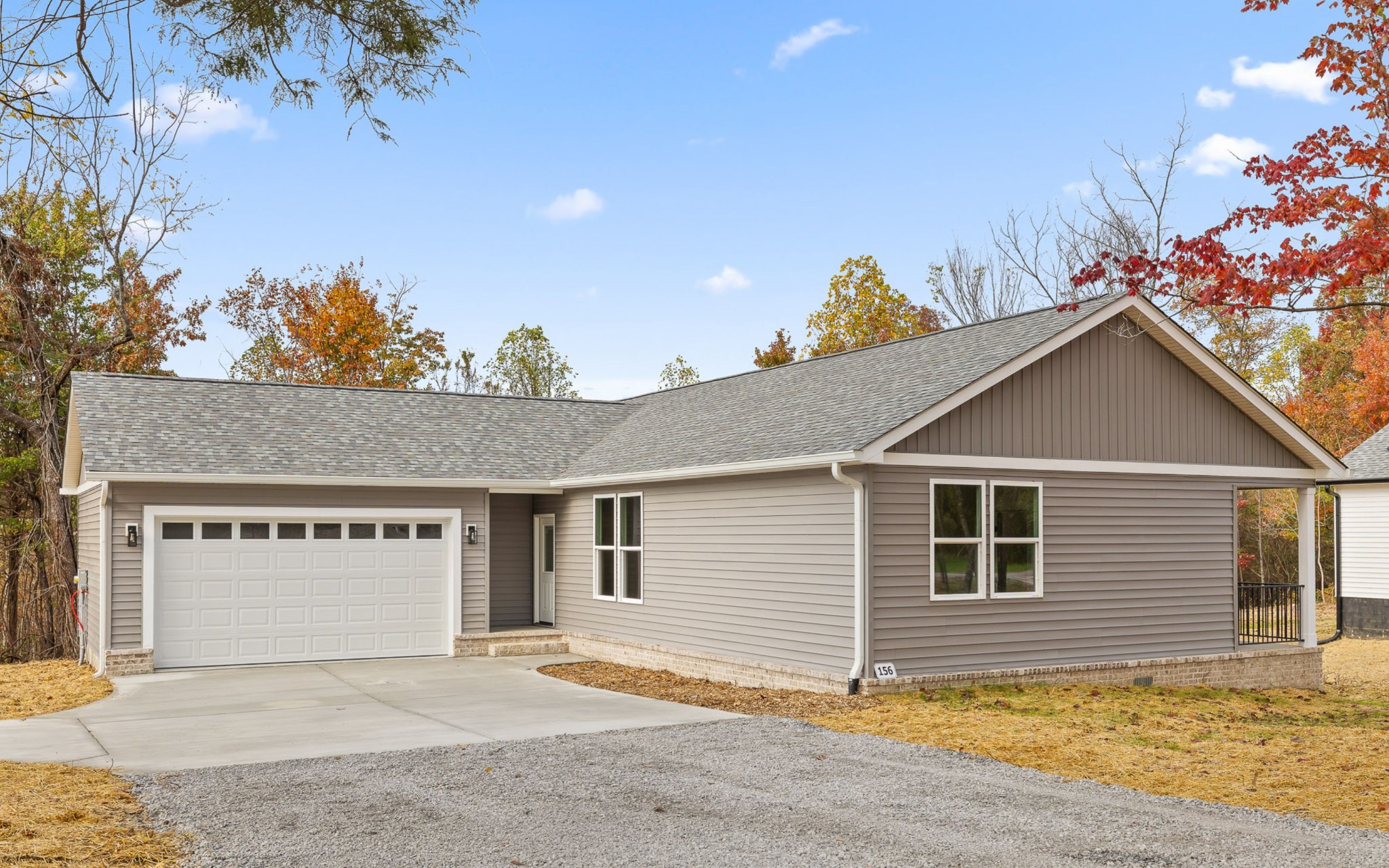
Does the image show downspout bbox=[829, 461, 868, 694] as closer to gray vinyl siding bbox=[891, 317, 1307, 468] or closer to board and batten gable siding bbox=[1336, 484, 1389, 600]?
gray vinyl siding bbox=[891, 317, 1307, 468]

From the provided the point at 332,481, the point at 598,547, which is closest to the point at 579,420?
the point at 598,547

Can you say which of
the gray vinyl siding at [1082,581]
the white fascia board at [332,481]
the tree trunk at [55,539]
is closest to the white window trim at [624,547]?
the white fascia board at [332,481]

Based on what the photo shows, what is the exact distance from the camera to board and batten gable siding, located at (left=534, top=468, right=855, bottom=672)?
13.2m

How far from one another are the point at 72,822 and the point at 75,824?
71 millimetres

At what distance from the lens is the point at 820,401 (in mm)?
15570

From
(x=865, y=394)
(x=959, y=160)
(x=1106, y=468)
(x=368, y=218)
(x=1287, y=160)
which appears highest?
(x=959, y=160)

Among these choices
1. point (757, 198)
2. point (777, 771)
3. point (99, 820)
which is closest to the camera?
point (99, 820)

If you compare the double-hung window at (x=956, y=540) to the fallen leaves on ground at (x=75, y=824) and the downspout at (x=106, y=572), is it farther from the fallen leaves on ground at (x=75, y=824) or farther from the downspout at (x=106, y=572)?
the downspout at (x=106, y=572)

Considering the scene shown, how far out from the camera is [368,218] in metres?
29.3

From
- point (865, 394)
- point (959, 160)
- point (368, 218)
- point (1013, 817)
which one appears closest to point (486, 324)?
point (368, 218)

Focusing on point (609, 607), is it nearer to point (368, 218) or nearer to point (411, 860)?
point (411, 860)

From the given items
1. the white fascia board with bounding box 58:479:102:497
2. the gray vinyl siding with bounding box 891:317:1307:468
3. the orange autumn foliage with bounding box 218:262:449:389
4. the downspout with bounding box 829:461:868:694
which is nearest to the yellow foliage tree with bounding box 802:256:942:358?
the orange autumn foliage with bounding box 218:262:449:389

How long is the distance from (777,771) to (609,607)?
875 centimetres

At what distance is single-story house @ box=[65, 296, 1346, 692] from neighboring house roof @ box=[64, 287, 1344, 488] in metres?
0.06
